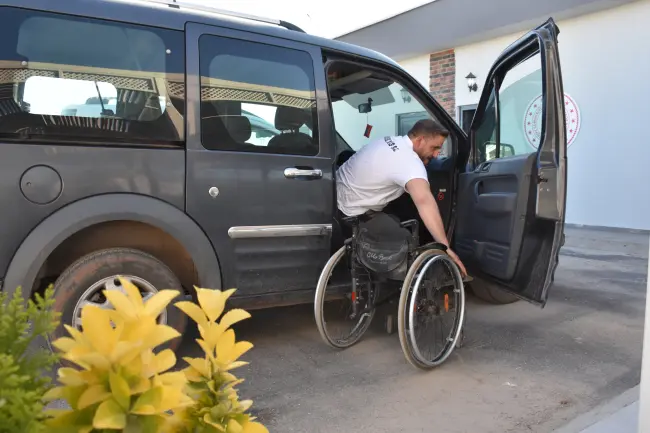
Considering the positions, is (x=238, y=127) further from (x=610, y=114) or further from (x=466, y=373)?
(x=610, y=114)

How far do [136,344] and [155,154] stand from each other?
245 centimetres

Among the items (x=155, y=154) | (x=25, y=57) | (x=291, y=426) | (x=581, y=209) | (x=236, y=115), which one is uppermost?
(x=25, y=57)

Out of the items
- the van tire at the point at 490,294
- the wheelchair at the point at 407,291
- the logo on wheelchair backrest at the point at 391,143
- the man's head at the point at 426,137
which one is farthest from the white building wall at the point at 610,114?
the logo on wheelchair backrest at the point at 391,143

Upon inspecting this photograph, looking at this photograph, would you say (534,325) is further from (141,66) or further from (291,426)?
(141,66)

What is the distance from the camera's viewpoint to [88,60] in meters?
2.81

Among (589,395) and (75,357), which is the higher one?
(75,357)

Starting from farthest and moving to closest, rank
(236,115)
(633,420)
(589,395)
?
(236,115), (589,395), (633,420)

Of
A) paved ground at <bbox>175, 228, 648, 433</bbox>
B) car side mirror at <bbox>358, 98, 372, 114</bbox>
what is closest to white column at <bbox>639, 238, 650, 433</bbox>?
paved ground at <bbox>175, 228, 648, 433</bbox>

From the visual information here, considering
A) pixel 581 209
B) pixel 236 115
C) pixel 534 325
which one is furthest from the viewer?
pixel 581 209

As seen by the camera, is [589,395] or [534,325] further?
[534,325]

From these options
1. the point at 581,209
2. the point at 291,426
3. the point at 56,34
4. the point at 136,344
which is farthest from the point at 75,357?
the point at 581,209

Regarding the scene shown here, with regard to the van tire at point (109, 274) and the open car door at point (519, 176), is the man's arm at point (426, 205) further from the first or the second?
the van tire at point (109, 274)

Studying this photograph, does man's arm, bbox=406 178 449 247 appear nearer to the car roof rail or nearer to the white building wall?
the car roof rail

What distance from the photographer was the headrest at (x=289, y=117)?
338 cm
